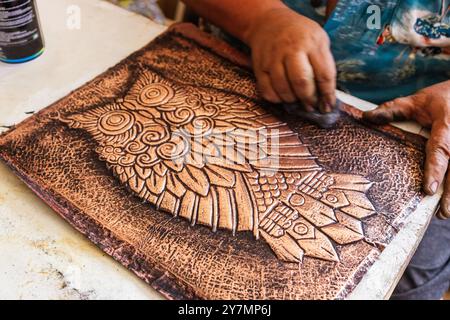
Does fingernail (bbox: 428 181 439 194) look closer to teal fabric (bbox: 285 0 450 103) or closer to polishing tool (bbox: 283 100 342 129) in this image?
polishing tool (bbox: 283 100 342 129)

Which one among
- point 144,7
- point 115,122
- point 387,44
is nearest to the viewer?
point 115,122

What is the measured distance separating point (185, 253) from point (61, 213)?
0.20m

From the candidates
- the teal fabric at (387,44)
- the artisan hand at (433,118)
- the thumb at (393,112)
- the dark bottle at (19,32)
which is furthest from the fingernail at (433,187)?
the dark bottle at (19,32)

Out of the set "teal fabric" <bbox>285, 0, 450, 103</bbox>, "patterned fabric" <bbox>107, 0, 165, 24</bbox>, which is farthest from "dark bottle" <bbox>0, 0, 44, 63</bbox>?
"teal fabric" <bbox>285, 0, 450, 103</bbox>

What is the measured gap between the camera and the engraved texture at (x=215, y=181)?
62 centimetres

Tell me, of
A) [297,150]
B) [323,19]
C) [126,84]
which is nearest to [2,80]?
[126,84]

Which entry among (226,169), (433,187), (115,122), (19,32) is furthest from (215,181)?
(19,32)

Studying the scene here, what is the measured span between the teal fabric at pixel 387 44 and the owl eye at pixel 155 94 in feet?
1.31

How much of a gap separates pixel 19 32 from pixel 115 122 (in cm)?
28

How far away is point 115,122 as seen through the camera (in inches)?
31.1

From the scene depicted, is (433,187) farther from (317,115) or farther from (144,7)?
(144,7)

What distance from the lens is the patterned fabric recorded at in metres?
1.21

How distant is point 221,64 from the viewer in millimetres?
927

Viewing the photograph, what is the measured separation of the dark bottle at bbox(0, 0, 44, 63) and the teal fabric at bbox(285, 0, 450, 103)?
57 cm
